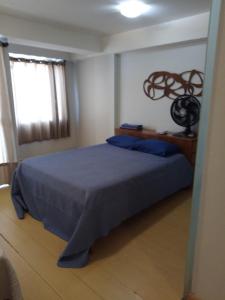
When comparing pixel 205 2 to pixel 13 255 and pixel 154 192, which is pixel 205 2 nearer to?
pixel 154 192

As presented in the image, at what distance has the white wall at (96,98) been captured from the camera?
4156 millimetres

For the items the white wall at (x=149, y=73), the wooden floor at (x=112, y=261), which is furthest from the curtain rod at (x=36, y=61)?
the wooden floor at (x=112, y=261)

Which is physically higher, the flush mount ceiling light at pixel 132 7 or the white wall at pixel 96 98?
the flush mount ceiling light at pixel 132 7

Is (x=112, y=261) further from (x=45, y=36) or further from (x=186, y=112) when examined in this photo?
(x=45, y=36)

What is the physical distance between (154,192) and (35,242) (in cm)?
135

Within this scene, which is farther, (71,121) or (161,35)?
(71,121)

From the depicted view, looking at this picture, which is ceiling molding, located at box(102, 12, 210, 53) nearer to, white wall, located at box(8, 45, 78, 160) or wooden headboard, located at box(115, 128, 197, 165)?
white wall, located at box(8, 45, 78, 160)

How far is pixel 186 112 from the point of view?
125 inches

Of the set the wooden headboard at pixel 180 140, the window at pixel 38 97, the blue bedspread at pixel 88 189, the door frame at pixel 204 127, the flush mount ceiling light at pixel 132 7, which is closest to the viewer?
the door frame at pixel 204 127

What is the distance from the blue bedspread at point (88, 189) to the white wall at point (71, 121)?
4.77ft

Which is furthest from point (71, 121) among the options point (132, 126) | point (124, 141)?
point (124, 141)

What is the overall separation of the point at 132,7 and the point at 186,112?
4.99 ft

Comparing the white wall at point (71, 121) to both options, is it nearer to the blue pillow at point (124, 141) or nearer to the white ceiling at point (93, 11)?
the white ceiling at point (93, 11)

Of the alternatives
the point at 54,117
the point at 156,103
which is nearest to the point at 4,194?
the point at 54,117
